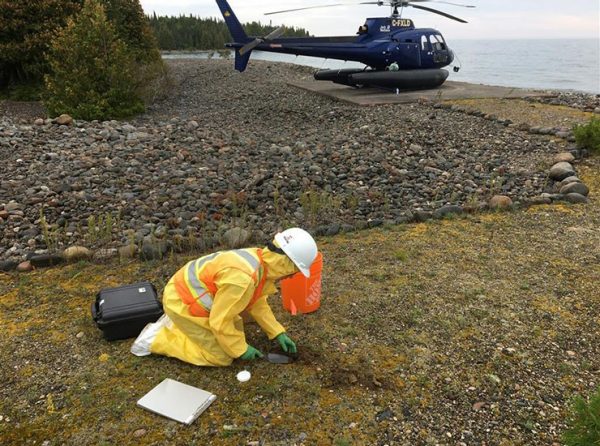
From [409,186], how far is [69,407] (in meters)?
5.03

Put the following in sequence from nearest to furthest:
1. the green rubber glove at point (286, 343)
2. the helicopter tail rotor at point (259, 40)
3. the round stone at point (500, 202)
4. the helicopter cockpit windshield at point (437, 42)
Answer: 1. the green rubber glove at point (286, 343)
2. the round stone at point (500, 202)
3. the helicopter cockpit windshield at point (437, 42)
4. the helicopter tail rotor at point (259, 40)

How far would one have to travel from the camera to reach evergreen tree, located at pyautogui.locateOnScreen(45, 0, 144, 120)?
12461mm

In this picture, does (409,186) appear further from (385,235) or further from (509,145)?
(509,145)

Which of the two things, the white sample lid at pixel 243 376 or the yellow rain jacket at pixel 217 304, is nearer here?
the yellow rain jacket at pixel 217 304

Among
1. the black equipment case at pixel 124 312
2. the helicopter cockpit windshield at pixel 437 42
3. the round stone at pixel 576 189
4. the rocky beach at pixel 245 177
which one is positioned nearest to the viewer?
the black equipment case at pixel 124 312

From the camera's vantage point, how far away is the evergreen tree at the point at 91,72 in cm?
1246

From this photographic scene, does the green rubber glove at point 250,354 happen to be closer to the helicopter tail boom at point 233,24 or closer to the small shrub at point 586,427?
the small shrub at point 586,427

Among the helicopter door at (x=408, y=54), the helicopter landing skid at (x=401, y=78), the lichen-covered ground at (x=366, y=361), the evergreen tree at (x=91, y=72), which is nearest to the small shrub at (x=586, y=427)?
the lichen-covered ground at (x=366, y=361)

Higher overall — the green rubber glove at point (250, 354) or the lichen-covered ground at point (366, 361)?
the green rubber glove at point (250, 354)

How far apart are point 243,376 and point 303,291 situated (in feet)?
2.84

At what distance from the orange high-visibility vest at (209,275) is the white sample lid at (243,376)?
0.45 meters

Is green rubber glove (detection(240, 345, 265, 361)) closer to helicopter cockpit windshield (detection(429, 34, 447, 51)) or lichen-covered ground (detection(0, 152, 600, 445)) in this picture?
lichen-covered ground (detection(0, 152, 600, 445))

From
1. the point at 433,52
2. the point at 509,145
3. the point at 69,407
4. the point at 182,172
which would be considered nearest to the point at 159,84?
the point at 433,52

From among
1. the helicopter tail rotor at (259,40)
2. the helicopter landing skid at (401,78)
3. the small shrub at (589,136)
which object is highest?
the helicopter tail rotor at (259,40)
